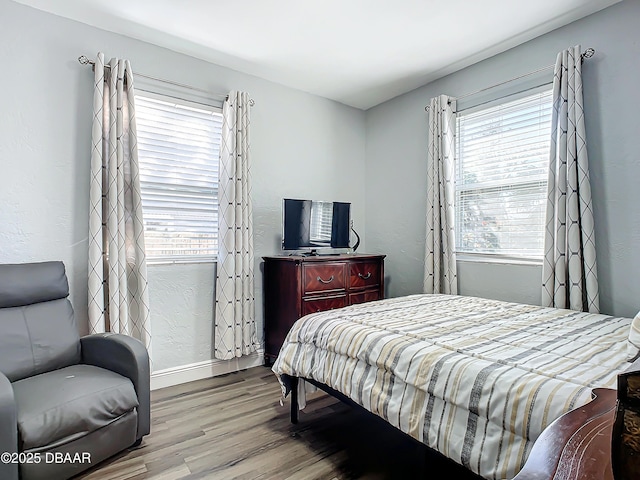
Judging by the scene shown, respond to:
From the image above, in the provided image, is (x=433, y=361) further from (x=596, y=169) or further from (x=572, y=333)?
(x=596, y=169)

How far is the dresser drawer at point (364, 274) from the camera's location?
10.9 feet

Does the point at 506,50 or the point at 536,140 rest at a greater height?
the point at 506,50

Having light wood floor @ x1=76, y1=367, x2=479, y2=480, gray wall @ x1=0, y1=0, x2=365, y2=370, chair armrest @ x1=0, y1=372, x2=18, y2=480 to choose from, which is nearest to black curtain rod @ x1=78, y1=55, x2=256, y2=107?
gray wall @ x1=0, y1=0, x2=365, y2=370

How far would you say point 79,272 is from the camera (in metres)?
2.48

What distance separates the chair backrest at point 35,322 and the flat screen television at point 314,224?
1671mm

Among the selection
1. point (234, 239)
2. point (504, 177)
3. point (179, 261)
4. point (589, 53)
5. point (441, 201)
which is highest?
point (589, 53)

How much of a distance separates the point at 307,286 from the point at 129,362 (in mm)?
1455

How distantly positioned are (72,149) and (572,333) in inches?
127

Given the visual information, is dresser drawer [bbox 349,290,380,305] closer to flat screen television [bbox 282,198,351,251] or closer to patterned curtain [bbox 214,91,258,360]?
flat screen television [bbox 282,198,351,251]

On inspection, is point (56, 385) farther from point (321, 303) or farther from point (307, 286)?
point (321, 303)

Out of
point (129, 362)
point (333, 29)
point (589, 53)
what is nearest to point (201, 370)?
point (129, 362)

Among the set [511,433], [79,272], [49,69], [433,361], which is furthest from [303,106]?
[511,433]

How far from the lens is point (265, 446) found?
76.3 inches

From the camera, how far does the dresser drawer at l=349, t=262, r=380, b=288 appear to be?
10.9 ft
